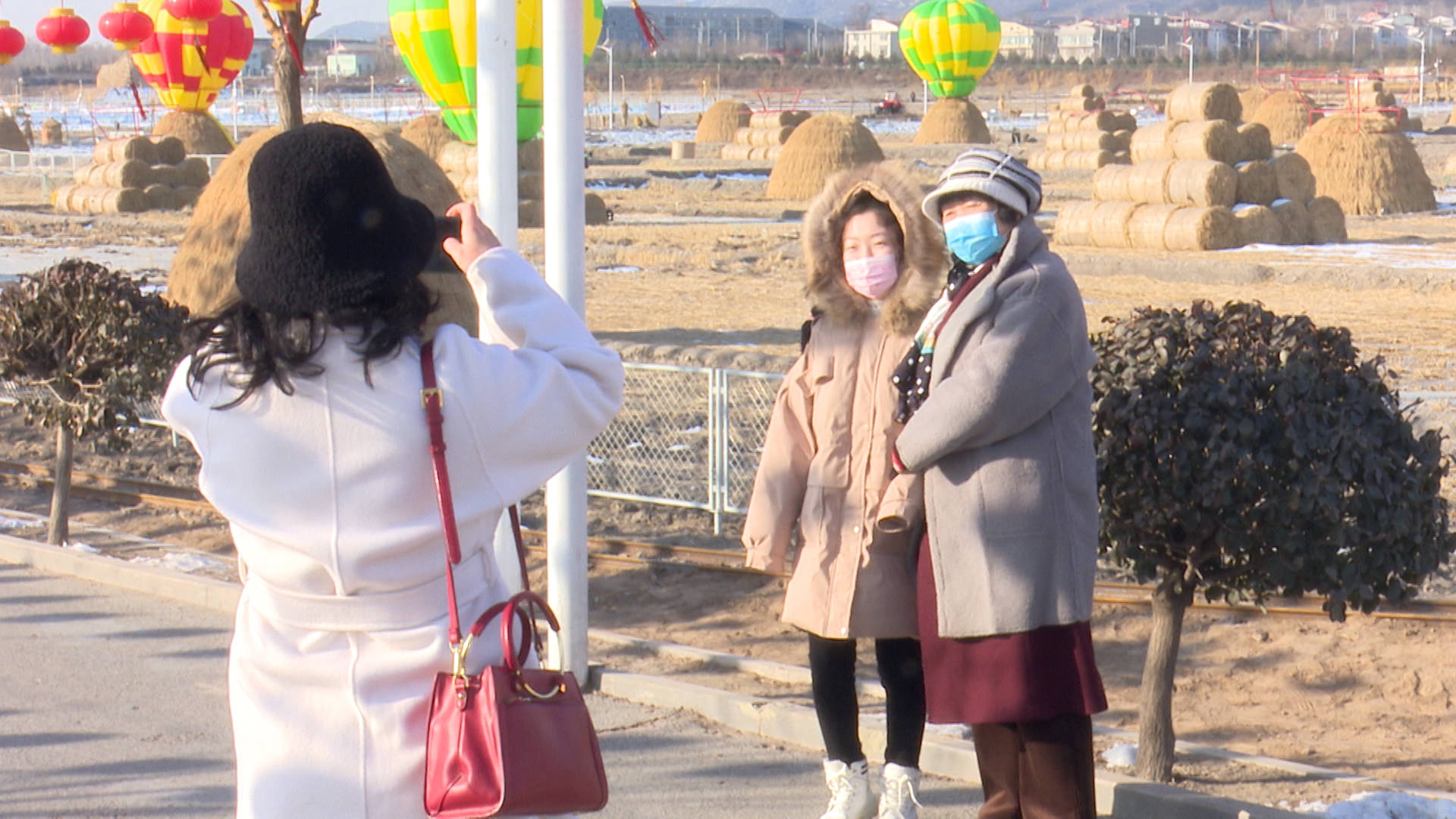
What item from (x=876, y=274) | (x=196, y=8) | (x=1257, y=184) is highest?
(x=196, y=8)

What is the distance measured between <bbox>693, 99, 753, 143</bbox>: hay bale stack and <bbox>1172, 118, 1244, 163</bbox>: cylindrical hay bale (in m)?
27.3

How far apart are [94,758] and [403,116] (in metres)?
59.0

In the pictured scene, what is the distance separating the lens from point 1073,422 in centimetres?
350

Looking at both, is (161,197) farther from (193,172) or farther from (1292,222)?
(1292,222)

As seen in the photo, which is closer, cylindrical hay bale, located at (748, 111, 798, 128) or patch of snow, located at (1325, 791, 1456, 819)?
patch of snow, located at (1325, 791, 1456, 819)

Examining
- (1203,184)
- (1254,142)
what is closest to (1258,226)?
(1203,184)

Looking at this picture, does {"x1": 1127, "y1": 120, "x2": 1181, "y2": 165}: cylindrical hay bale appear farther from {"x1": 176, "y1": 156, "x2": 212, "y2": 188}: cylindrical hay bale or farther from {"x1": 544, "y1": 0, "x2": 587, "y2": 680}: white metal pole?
{"x1": 544, "y1": 0, "x2": 587, "y2": 680}: white metal pole

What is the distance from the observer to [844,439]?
3.92 metres

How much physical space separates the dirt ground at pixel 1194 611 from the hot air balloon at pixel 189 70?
1146cm

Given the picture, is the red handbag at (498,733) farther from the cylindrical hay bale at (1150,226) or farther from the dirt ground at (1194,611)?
the cylindrical hay bale at (1150,226)

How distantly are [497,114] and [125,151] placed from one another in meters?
30.1

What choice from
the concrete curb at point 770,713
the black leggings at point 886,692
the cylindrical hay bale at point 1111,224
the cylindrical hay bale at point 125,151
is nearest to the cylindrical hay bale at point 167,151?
the cylindrical hay bale at point 125,151

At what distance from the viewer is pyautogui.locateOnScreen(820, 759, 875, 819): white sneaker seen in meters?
4.04

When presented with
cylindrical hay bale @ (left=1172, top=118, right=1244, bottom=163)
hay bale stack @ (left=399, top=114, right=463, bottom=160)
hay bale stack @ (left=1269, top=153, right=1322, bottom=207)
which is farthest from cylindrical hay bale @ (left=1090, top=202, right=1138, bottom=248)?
hay bale stack @ (left=399, top=114, right=463, bottom=160)
